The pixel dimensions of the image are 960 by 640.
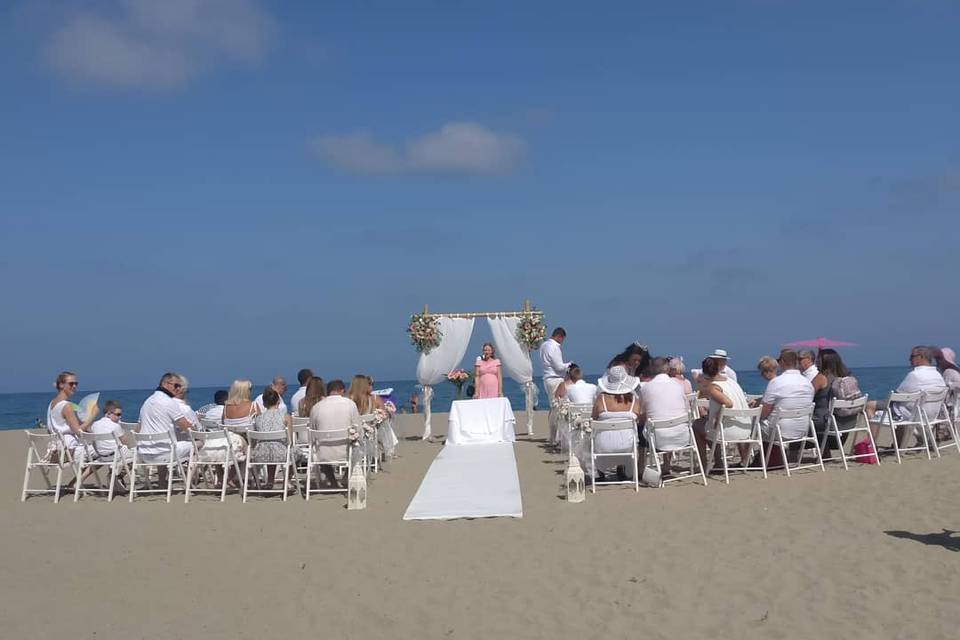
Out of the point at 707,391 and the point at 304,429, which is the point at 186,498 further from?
the point at 707,391

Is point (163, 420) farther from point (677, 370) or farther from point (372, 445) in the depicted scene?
point (677, 370)

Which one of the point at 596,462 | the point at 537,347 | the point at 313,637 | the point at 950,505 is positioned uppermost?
the point at 537,347

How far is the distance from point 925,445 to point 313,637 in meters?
7.58

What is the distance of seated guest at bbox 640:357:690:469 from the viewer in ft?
29.1

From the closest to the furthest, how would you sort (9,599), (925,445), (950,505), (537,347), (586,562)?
(9,599)
(586,562)
(950,505)
(925,445)
(537,347)

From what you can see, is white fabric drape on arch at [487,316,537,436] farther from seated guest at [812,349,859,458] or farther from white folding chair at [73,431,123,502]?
white folding chair at [73,431,123,502]

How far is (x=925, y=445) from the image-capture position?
9.66 m

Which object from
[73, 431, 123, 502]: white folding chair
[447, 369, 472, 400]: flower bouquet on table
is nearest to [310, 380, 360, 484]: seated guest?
[73, 431, 123, 502]: white folding chair

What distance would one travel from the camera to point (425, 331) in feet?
53.7

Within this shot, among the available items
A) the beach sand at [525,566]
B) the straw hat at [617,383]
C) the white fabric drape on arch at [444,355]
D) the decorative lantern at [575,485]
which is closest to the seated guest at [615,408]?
the straw hat at [617,383]

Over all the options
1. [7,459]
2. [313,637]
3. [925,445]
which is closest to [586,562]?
[313,637]

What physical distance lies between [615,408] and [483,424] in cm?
514

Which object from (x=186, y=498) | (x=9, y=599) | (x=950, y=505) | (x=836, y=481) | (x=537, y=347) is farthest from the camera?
(x=537, y=347)

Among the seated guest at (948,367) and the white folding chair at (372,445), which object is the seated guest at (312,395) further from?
the seated guest at (948,367)
